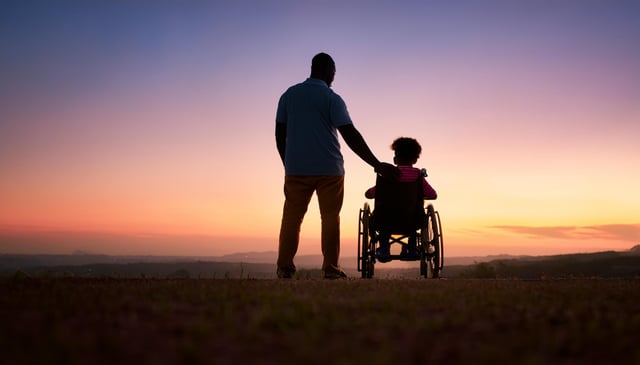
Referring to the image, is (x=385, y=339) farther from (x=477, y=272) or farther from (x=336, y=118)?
(x=477, y=272)

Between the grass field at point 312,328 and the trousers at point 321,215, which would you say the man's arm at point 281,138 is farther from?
the grass field at point 312,328

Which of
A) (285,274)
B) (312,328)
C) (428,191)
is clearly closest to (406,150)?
(428,191)

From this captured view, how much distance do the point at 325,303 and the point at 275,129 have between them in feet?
15.6

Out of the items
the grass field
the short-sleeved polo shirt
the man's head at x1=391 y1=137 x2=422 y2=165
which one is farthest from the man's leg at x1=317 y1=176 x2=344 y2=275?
the grass field

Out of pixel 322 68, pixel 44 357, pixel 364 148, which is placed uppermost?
pixel 322 68

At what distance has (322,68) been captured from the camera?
741 centimetres

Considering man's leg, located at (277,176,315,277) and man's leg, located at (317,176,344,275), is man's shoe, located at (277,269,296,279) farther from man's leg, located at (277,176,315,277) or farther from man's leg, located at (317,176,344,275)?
man's leg, located at (317,176,344,275)

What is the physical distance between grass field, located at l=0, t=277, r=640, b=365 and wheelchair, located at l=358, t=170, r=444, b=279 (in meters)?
Answer: 4.80

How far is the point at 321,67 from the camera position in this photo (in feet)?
24.3

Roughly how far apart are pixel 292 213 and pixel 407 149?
2443 mm

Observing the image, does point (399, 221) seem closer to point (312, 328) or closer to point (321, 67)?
point (321, 67)

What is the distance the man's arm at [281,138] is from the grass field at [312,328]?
4.13 metres

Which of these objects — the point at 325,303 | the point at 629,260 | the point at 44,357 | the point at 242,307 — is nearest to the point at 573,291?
the point at 325,303

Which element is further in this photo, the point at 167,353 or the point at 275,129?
the point at 275,129
